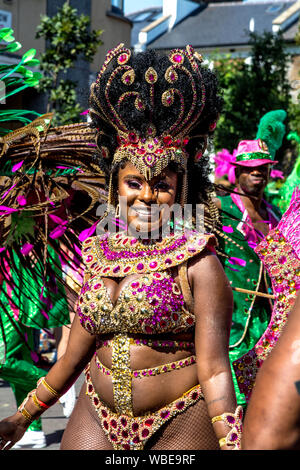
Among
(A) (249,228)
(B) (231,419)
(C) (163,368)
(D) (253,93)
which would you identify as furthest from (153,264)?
(D) (253,93)

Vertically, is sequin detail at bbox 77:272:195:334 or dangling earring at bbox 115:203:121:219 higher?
dangling earring at bbox 115:203:121:219

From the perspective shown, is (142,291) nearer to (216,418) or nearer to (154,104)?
(216,418)

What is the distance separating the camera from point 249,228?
215 inches

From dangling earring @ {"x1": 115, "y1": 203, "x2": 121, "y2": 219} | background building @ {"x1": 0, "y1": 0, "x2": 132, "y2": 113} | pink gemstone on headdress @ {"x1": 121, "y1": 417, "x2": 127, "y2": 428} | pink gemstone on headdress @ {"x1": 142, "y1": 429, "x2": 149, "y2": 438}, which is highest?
background building @ {"x1": 0, "y1": 0, "x2": 132, "y2": 113}

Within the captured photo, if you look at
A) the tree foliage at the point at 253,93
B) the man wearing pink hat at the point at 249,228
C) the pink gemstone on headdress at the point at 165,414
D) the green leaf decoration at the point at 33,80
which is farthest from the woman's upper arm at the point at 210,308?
the tree foliage at the point at 253,93

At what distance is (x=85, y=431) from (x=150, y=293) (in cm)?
54

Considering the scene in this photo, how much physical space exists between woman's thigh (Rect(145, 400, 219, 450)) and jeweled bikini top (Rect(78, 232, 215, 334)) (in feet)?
0.91

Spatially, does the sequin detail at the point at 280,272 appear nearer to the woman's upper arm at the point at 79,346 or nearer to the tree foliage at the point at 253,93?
the woman's upper arm at the point at 79,346

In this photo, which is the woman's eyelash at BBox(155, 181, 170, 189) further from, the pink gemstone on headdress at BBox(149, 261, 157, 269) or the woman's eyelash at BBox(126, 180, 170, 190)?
the pink gemstone on headdress at BBox(149, 261, 157, 269)

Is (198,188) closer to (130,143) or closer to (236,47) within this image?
(130,143)

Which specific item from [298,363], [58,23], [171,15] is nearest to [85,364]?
[298,363]

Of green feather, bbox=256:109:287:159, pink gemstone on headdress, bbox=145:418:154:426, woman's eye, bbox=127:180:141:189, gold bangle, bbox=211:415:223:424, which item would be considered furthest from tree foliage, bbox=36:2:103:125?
gold bangle, bbox=211:415:223:424

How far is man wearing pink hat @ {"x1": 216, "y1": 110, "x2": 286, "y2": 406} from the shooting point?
17.6 feet

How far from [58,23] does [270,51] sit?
772 centimetres
